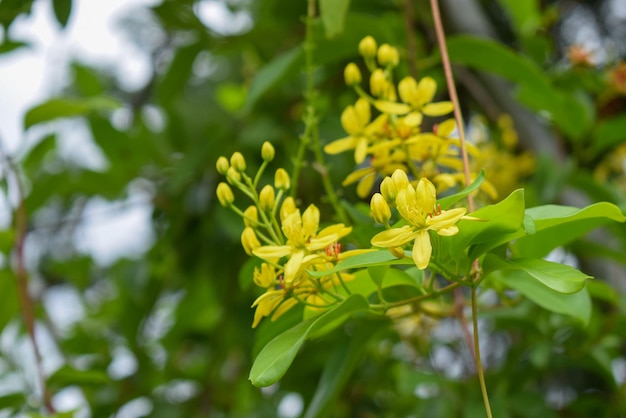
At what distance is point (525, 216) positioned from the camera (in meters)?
0.39

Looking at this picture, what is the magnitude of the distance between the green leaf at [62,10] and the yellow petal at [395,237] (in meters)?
0.58

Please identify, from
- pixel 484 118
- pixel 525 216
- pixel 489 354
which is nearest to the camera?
pixel 525 216

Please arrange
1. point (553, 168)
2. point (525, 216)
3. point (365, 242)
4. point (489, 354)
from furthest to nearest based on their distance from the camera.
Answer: point (489, 354) → point (553, 168) → point (365, 242) → point (525, 216)

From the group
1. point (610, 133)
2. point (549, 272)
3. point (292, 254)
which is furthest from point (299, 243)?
point (610, 133)

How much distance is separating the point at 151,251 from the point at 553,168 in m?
0.58

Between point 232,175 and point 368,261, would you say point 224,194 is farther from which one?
point 368,261

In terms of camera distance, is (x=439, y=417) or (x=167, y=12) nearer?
(x=439, y=417)

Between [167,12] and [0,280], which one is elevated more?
[167,12]

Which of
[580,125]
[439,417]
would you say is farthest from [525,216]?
[580,125]

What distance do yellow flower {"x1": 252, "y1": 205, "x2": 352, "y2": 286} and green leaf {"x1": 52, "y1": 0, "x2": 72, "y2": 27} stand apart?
0.52 metres

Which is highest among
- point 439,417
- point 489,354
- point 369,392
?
point 439,417

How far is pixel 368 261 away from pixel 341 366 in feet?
0.71

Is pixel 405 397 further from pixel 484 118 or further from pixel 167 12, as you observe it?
pixel 167 12

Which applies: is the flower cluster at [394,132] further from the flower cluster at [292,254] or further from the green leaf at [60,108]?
the green leaf at [60,108]
